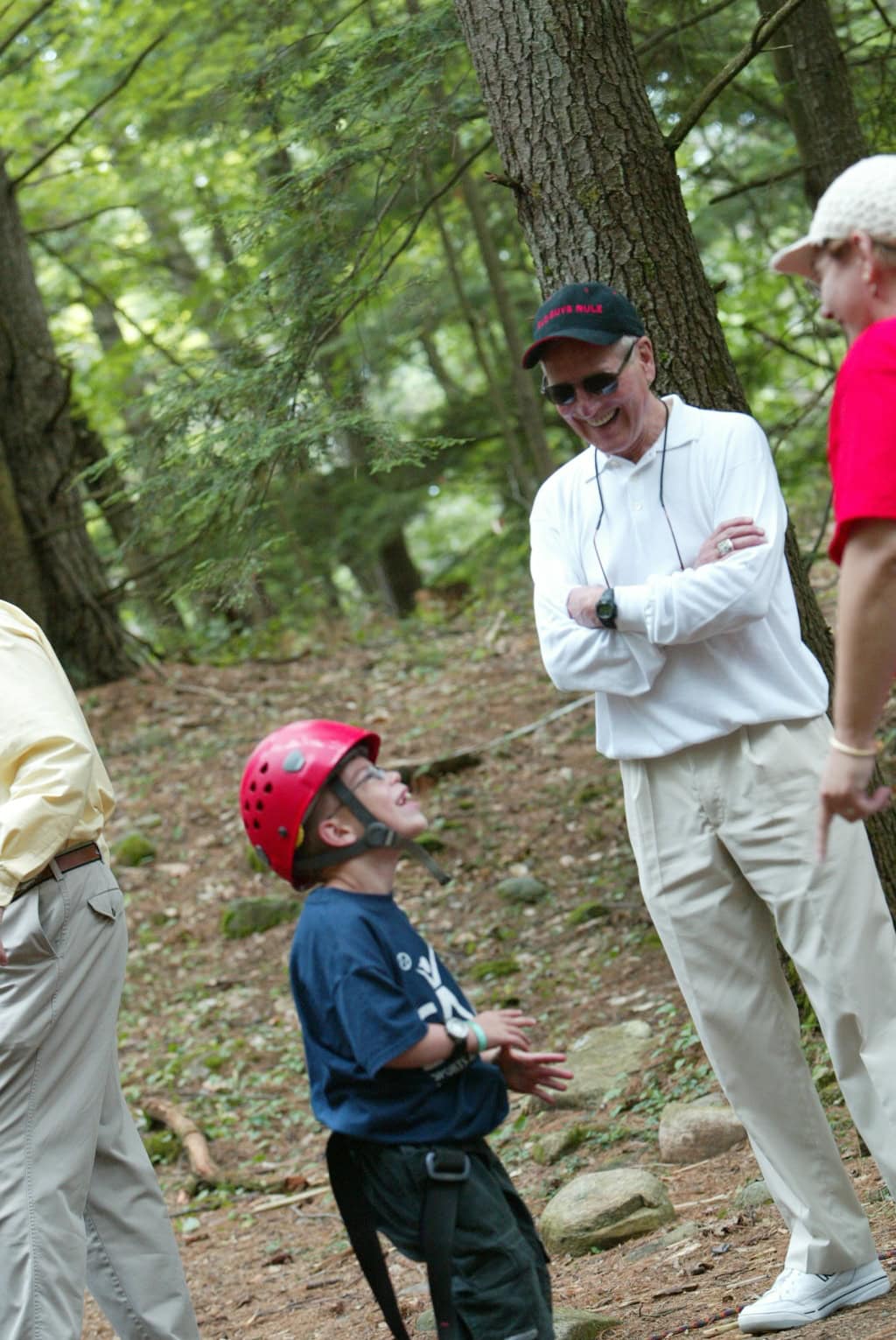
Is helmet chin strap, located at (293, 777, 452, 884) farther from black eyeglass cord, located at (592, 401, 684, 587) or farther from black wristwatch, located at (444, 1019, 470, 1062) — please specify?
black eyeglass cord, located at (592, 401, 684, 587)

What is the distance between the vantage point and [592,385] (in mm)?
3492

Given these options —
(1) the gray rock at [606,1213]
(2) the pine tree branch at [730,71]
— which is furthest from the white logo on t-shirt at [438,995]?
(2) the pine tree branch at [730,71]

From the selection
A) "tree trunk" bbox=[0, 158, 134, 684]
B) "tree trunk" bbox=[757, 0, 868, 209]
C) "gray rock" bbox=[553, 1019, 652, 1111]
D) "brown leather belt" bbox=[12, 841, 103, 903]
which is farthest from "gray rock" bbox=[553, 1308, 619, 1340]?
"tree trunk" bbox=[0, 158, 134, 684]

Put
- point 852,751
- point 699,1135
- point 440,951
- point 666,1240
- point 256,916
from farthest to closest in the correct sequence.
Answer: point 256,916, point 440,951, point 699,1135, point 666,1240, point 852,751

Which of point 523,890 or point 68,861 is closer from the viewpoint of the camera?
point 68,861

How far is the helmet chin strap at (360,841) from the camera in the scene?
2883 mm

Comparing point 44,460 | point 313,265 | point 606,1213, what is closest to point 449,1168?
point 606,1213

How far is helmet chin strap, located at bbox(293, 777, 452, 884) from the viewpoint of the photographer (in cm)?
288

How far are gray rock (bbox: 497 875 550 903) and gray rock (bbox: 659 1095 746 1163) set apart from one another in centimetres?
313

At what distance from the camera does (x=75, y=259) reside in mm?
18531

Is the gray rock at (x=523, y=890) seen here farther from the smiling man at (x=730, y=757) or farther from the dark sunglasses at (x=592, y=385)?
the dark sunglasses at (x=592, y=385)

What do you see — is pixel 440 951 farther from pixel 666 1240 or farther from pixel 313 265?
pixel 313 265

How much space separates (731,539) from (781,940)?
39.9 inches

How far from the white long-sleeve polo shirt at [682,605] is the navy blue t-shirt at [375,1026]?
3.01 feet
